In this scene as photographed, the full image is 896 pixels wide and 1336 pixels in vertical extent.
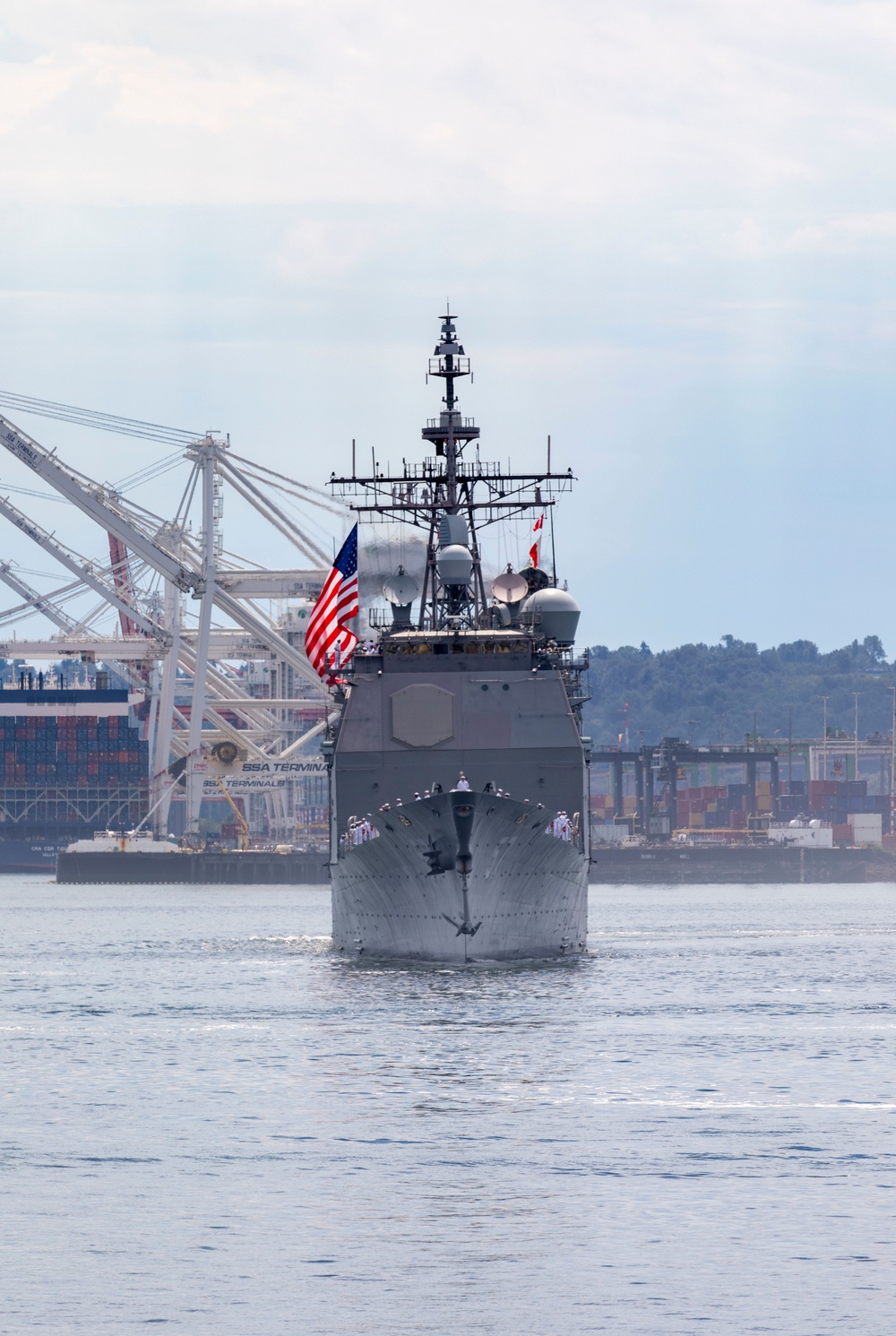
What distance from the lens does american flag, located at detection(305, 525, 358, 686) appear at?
1951 inches

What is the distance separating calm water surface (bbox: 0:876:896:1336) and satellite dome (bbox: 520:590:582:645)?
9.62 m

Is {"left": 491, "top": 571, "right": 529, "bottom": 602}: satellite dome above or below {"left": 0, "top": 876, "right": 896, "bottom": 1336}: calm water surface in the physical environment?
above

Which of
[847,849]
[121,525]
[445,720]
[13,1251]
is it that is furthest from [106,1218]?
[847,849]

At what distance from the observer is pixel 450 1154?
76.7 ft

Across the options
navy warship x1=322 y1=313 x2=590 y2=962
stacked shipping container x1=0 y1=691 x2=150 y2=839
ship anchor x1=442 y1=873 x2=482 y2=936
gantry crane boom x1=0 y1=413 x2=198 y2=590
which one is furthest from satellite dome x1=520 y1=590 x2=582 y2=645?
stacked shipping container x1=0 y1=691 x2=150 y2=839

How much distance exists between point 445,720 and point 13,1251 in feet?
95.0

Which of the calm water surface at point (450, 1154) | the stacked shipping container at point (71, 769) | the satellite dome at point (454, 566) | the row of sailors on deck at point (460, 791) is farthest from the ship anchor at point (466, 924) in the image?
the stacked shipping container at point (71, 769)

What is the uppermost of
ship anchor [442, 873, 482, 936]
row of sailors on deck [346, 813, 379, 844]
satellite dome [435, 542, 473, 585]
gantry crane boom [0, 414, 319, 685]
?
gantry crane boom [0, 414, 319, 685]

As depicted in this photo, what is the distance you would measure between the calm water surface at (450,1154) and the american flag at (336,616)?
814 cm

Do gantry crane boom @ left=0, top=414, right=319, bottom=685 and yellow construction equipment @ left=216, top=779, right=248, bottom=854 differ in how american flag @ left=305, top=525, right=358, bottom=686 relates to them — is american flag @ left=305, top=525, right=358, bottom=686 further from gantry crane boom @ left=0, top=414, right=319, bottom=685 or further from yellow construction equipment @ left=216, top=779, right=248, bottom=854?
yellow construction equipment @ left=216, top=779, right=248, bottom=854

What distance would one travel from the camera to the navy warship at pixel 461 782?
43.4 m

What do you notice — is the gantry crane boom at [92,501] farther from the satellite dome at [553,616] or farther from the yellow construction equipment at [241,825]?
the satellite dome at [553,616]

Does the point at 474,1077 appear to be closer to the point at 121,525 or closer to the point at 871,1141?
the point at 871,1141

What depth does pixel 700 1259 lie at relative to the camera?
59.6 feet
